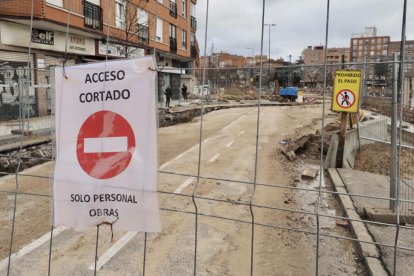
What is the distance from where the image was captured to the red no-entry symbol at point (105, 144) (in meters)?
2.49

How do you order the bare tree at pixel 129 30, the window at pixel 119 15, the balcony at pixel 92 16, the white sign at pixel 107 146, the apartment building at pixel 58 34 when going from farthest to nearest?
the balcony at pixel 92 16
the window at pixel 119 15
the bare tree at pixel 129 30
the apartment building at pixel 58 34
the white sign at pixel 107 146

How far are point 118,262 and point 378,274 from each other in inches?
112

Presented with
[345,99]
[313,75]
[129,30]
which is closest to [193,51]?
[129,30]

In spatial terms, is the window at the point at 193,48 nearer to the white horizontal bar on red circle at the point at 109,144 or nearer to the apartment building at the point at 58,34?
the apartment building at the point at 58,34

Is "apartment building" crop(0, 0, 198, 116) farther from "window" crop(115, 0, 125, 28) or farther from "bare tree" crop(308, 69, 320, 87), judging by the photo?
"bare tree" crop(308, 69, 320, 87)

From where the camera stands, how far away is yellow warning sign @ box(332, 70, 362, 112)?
18.5ft

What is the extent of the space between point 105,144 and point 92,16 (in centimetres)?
2155

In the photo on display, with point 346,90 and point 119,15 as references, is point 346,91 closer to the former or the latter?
point 346,90

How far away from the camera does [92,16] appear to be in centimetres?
2220

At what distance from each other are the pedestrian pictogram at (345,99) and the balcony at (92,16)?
59.7ft

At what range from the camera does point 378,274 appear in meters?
4.27

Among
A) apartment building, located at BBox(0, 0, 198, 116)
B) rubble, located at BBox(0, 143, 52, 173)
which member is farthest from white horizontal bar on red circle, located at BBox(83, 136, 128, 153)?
apartment building, located at BBox(0, 0, 198, 116)

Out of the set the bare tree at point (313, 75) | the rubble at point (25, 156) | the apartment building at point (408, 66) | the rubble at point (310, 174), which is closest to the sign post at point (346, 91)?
the apartment building at point (408, 66)

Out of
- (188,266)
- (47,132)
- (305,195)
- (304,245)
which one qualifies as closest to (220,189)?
(305,195)
